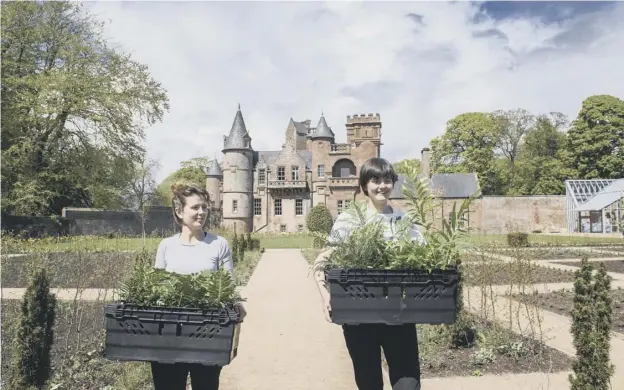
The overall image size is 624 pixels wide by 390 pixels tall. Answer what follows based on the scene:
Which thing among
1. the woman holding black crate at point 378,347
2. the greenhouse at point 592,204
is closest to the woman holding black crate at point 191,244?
Result: the woman holding black crate at point 378,347

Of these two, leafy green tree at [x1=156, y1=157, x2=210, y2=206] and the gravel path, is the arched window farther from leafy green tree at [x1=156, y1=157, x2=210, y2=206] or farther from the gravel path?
the gravel path

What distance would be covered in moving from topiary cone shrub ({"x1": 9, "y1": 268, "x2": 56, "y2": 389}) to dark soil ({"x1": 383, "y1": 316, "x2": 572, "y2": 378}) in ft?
11.3

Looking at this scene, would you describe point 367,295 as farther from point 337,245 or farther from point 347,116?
point 347,116

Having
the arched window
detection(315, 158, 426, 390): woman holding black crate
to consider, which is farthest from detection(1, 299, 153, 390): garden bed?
the arched window

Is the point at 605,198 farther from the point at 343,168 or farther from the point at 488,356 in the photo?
the point at 488,356

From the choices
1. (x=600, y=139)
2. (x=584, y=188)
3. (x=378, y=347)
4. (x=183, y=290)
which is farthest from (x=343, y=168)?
(x=183, y=290)

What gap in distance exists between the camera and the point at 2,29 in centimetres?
2467

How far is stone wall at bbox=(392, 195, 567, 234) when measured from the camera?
4128cm

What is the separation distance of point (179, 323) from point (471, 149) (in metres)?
51.0

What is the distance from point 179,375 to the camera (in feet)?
9.20

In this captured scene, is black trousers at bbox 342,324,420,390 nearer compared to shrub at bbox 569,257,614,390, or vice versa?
black trousers at bbox 342,324,420,390

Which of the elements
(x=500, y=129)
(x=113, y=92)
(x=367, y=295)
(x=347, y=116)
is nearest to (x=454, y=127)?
(x=500, y=129)

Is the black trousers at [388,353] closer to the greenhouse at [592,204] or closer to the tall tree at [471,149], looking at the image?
the greenhouse at [592,204]

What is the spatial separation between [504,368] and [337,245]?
12.0ft
